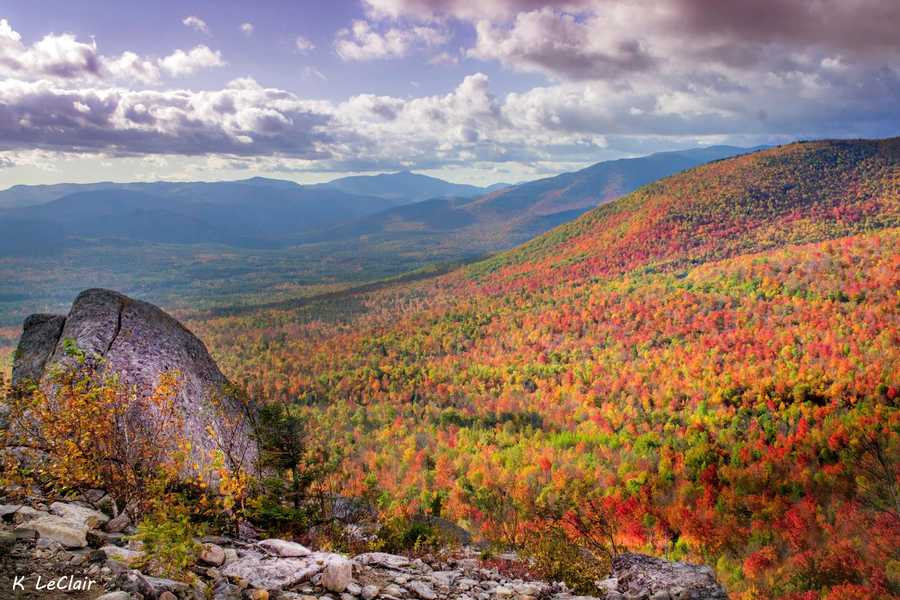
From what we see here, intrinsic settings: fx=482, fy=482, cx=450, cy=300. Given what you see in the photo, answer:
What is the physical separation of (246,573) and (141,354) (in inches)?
605

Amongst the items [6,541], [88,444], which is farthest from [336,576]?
[88,444]

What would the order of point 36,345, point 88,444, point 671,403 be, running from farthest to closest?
point 671,403
point 36,345
point 88,444

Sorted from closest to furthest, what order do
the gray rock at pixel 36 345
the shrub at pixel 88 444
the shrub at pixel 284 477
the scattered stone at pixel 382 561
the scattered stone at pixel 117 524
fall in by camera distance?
the scattered stone at pixel 117 524, the shrub at pixel 88 444, the scattered stone at pixel 382 561, the shrub at pixel 284 477, the gray rock at pixel 36 345

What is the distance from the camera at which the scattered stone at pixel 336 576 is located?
10.8 m

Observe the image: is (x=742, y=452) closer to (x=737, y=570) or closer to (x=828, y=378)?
(x=828, y=378)

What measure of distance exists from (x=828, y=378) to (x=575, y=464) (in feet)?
128

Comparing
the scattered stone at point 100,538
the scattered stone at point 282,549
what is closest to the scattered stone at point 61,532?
the scattered stone at point 100,538

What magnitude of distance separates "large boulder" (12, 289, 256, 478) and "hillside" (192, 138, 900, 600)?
35.2 ft

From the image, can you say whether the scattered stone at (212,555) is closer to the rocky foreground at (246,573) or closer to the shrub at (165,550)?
the rocky foreground at (246,573)

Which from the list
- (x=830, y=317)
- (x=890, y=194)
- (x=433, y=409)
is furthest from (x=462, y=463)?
(x=890, y=194)

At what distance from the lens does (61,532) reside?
9.51 metres

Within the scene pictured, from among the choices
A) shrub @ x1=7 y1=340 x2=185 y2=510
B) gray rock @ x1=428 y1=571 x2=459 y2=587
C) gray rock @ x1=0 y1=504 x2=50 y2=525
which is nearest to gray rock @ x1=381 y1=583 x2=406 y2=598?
gray rock @ x1=428 y1=571 x2=459 y2=587

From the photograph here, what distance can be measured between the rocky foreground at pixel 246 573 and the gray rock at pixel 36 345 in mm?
14014
